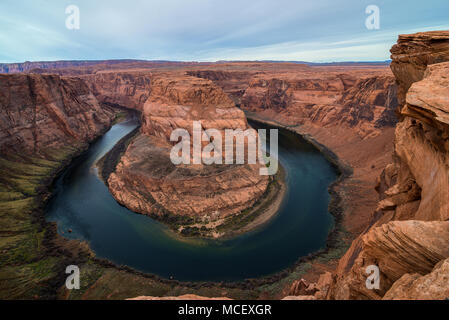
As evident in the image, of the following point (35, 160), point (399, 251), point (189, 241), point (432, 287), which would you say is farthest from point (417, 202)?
point (35, 160)

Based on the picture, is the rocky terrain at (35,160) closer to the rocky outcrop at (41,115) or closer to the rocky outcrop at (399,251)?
the rocky outcrop at (41,115)

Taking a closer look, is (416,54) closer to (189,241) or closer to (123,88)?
(189,241)

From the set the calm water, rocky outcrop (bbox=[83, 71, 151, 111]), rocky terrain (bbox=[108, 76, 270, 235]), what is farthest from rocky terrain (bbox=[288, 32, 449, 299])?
rocky outcrop (bbox=[83, 71, 151, 111])

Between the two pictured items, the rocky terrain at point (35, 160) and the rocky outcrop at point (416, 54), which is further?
the rocky terrain at point (35, 160)

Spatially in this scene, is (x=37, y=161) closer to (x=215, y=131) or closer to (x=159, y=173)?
(x=159, y=173)

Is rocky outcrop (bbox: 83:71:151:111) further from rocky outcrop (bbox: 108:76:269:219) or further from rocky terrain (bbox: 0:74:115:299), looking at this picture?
rocky outcrop (bbox: 108:76:269:219)

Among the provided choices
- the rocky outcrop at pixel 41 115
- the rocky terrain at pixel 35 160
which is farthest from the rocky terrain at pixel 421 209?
the rocky outcrop at pixel 41 115

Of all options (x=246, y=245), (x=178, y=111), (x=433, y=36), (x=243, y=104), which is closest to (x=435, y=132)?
(x=433, y=36)
